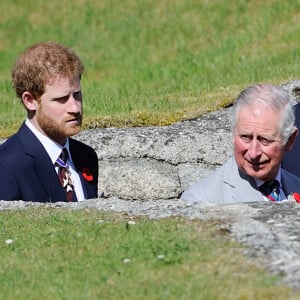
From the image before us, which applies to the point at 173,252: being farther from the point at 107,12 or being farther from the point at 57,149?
the point at 107,12

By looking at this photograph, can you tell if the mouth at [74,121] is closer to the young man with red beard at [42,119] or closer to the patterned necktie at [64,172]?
the young man with red beard at [42,119]

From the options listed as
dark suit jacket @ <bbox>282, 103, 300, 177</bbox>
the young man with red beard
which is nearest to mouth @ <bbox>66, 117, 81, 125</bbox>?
the young man with red beard

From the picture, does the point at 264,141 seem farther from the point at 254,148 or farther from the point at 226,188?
the point at 226,188

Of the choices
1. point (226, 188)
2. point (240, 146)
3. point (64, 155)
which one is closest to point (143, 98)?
point (64, 155)

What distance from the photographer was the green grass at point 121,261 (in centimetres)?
591

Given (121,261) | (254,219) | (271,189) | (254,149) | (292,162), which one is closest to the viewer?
(121,261)

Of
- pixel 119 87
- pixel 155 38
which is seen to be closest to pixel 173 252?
pixel 119 87

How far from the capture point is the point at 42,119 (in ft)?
24.9

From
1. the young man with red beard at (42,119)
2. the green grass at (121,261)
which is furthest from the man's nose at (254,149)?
the young man with red beard at (42,119)

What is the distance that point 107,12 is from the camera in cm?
1973

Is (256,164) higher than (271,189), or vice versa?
(256,164)

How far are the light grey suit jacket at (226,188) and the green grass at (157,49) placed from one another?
468cm

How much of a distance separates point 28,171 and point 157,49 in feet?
33.7

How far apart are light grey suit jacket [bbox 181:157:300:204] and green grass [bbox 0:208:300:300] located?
390 millimetres
